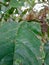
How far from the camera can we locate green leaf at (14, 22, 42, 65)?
51 cm

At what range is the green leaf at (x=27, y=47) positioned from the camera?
0.51 meters

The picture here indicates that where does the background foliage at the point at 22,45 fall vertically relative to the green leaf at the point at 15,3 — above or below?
below

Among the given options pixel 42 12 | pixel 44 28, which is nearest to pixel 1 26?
pixel 44 28

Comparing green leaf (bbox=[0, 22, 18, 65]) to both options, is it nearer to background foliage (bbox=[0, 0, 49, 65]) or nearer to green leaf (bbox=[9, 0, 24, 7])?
background foliage (bbox=[0, 0, 49, 65])

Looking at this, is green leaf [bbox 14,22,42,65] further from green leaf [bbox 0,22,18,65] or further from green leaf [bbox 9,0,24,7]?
green leaf [bbox 9,0,24,7]

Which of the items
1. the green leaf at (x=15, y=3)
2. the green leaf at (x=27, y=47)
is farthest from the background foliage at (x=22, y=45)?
the green leaf at (x=15, y=3)

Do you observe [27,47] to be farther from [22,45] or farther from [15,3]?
[15,3]

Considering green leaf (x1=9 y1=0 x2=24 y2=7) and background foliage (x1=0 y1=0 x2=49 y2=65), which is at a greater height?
green leaf (x1=9 y1=0 x2=24 y2=7)

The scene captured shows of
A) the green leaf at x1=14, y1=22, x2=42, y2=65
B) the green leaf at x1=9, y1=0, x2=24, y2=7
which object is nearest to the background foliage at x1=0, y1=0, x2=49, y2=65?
the green leaf at x1=14, y1=22, x2=42, y2=65

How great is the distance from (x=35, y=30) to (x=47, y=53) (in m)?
0.08

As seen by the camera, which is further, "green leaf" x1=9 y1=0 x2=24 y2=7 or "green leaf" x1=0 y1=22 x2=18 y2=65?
"green leaf" x1=9 y1=0 x2=24 y2=7

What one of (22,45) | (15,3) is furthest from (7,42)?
(15,3)

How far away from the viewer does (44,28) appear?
69 cm

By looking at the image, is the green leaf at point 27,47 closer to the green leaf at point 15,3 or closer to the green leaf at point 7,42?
the green leaf at point 7,42
